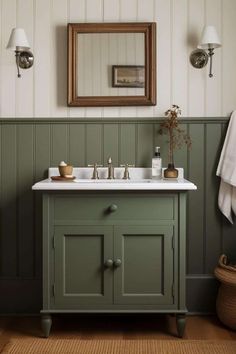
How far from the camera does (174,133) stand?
3193 millimetres

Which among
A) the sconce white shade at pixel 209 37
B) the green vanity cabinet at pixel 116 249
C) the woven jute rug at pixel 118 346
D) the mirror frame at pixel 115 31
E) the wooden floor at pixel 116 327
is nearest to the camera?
the woven jute rug at pixel 118 346

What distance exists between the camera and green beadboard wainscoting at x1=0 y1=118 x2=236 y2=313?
3201 millimetres

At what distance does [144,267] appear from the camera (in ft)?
8.86

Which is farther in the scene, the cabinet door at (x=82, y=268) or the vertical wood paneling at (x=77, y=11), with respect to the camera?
the vertical wood paneling at (x=77, y=11)

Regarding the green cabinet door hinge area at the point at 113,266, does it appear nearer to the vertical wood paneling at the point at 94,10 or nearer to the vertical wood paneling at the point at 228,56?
the vertical wood paneling at the point at 228,56

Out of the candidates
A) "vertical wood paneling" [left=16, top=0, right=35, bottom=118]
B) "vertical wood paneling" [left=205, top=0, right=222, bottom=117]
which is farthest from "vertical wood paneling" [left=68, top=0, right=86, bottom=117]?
"vertical wood paneling" [left=205, top=0, right=222, bottom=117]

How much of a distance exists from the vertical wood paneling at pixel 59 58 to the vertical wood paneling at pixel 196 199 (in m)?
0.85

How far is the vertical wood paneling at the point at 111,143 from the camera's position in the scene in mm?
3201

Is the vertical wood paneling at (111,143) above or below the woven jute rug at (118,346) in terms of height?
above

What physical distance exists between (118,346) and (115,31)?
1887 millimetres

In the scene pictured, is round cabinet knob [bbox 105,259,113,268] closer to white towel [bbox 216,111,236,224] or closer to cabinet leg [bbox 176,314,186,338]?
cabinet leg [bbox 176,314,186,338]

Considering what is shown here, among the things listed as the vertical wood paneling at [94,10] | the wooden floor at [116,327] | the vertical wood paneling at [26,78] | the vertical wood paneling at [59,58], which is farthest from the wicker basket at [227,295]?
the vertical wood paneling at [94,10]

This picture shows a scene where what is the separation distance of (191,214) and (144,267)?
0.65 metres

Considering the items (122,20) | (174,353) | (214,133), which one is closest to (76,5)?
(122,20)
